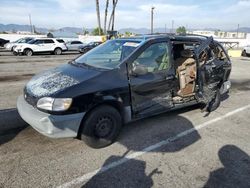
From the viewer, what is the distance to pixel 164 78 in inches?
193

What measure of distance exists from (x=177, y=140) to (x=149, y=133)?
55cm

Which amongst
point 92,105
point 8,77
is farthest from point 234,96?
point 8,77

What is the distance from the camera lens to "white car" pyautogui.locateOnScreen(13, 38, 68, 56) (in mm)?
22348

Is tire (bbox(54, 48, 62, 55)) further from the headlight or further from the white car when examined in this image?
the headlight

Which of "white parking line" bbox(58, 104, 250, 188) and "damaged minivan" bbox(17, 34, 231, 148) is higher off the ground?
"damaged minivan" bbox(17, 34, 231, 148)

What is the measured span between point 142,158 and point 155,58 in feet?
6.40

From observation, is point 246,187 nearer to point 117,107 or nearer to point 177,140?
point 177,140

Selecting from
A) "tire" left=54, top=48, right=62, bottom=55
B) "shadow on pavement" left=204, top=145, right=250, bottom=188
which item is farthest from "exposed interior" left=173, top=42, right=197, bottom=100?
"tire" left=54, top=48, right=62, bottom=55

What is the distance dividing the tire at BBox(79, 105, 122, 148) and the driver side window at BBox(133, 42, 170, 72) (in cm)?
103

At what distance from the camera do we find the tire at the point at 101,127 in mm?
4012

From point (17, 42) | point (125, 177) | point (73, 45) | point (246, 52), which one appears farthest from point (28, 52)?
point (125, 177)

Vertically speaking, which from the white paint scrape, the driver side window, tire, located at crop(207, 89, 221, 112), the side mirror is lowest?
tire, located at crop(207, 89, 221, 112)

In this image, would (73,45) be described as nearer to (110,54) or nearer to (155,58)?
(110,54)

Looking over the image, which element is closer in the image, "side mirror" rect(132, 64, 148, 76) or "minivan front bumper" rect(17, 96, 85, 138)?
"minivan front bumper" rect(17, 96, 85, 138)
